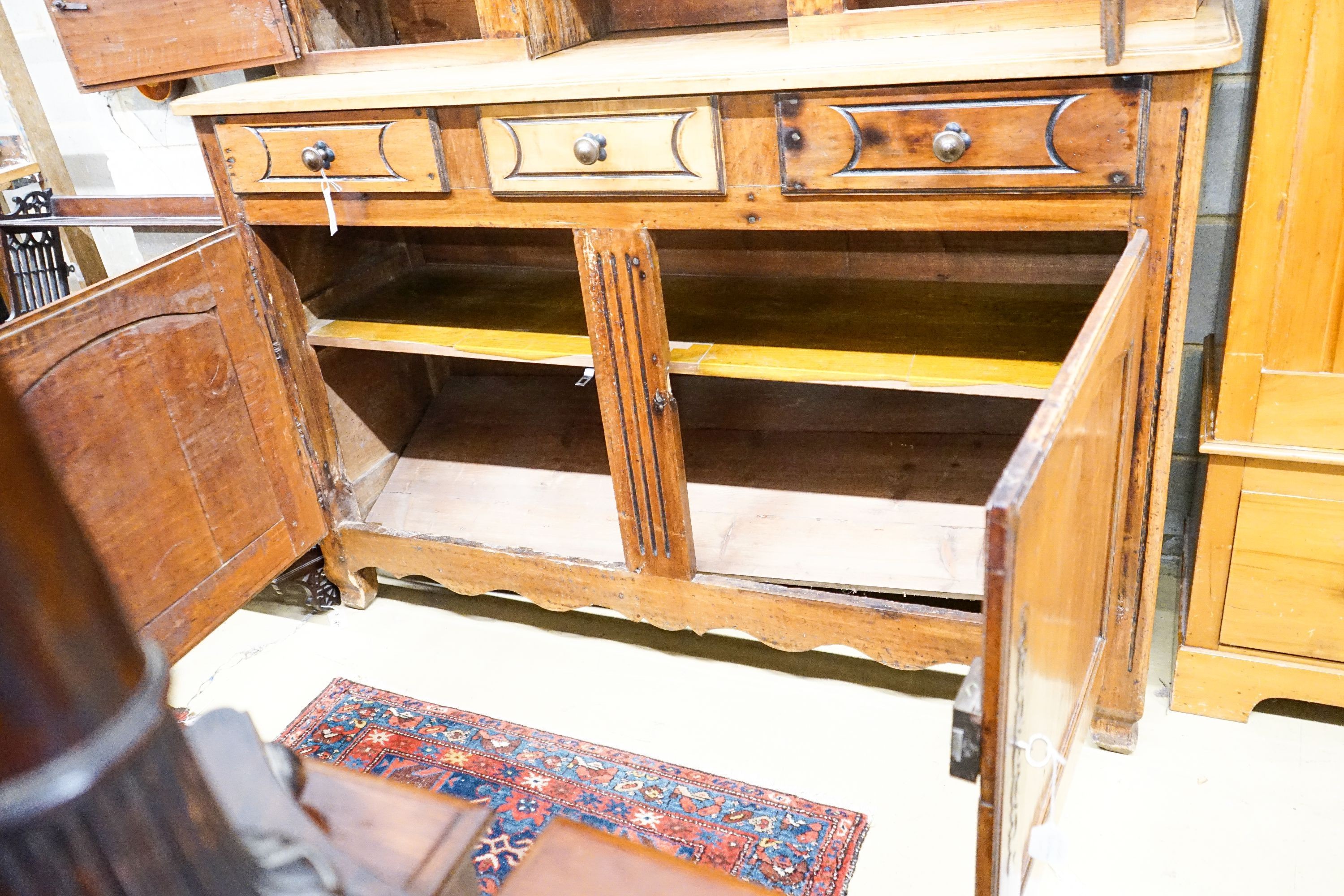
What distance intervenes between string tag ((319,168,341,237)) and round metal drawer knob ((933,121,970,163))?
1012mm

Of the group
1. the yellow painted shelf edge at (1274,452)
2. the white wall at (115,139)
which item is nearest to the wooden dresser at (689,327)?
the yellow painted shelf edge at (1274,452)

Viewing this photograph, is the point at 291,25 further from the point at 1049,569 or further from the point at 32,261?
the point at 1049,569

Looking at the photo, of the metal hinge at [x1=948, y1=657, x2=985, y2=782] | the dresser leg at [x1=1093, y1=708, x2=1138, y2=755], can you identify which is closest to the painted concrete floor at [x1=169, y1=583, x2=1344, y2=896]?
the dresser leg at [x1=1093, y1=708, x2=1138, y2=755]

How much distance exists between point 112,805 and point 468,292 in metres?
1.77

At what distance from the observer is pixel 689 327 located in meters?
A: 1.81

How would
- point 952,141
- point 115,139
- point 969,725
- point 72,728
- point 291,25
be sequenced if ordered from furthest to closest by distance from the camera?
1. point 115,139
2. point 291,25
3. point 952,141
4. point 969,725
5. point 72,728

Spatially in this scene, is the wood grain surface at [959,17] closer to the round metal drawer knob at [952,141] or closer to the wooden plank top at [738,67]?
the wooden plank top at [738,67]

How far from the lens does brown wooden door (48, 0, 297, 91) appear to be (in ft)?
5.79

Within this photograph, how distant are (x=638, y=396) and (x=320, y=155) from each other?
2.20 feet

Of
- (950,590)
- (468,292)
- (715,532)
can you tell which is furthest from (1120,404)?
(468,292)

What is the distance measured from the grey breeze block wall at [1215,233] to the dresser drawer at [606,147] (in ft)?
2.65

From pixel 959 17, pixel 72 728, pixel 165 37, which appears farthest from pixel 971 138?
pixel 165 37

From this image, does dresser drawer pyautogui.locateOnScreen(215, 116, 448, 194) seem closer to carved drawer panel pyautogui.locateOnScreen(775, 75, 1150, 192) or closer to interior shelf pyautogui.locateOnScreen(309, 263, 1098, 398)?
interior shelf pyautogui.locateOnScreen(309, 263, 1098, 398)

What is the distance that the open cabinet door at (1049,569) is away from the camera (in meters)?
0.77
